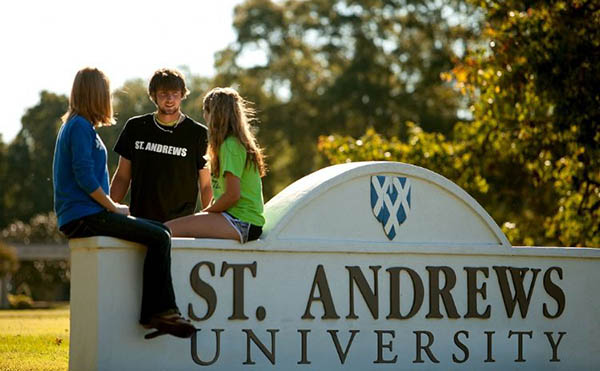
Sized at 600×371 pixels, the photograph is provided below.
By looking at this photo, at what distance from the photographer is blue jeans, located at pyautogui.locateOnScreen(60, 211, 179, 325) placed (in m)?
6.57

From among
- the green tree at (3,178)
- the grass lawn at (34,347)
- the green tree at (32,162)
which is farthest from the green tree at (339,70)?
the grass lawn at (34,347)

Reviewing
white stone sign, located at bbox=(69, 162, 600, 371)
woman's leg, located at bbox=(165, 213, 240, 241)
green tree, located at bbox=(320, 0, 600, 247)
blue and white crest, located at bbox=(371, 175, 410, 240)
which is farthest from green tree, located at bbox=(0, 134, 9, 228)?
woman's leg, located at bbox=(165, 213, 240, 241)

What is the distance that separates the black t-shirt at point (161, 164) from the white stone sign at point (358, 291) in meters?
0.70

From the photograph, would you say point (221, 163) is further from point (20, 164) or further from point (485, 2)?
point (20, 164)

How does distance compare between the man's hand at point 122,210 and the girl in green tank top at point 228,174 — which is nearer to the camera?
the man's hand at point 122,210

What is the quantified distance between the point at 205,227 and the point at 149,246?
0.70 m

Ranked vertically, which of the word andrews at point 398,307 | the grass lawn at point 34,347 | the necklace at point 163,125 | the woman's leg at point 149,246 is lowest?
the grass lawn at point 34,347

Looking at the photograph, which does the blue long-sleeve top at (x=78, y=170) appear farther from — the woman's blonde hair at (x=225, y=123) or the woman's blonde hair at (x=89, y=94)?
the woman's blonde hair at (x=225, y=123)

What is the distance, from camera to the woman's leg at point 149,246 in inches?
259

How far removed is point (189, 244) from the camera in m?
7.07

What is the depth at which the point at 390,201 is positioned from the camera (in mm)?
8078

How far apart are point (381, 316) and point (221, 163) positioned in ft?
5.88

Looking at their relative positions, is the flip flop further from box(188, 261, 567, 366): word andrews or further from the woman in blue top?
box(188, 261, 567, 366): word andrews

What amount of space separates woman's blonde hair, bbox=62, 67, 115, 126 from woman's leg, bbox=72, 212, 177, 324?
640mm
